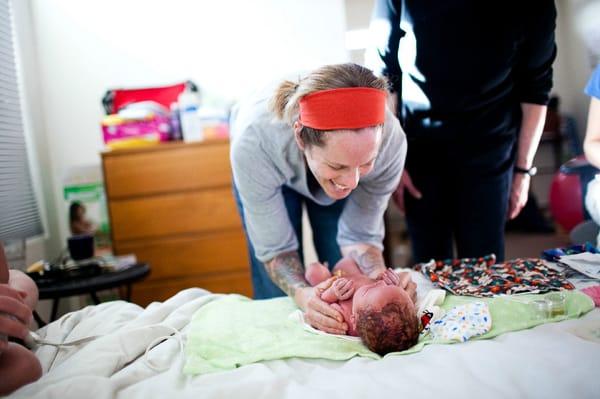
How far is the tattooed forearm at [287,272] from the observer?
1.25 meters

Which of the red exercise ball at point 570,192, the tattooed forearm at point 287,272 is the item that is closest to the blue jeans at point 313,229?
the tattooed forearm at point 287,272

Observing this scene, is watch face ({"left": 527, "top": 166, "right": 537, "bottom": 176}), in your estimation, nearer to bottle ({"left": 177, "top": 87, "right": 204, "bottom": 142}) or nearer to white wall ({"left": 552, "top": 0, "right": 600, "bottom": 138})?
white wall ({"left": 552, "top": 0, "right": 600, "bottom": 138})

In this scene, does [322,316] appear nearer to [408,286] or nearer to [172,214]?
[408,286]

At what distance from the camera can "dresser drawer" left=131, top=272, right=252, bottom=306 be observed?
2277mm

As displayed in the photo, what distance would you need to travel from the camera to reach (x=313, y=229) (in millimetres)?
1576

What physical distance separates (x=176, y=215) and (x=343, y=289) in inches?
55.2

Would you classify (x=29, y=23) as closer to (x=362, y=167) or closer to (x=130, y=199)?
(x=130, y=199)

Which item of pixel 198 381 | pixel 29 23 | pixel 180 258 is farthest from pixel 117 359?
pixel 29 23

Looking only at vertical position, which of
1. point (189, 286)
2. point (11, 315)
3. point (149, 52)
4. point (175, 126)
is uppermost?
point (149, 52)

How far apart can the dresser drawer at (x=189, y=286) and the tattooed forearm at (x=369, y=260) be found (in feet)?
3.65

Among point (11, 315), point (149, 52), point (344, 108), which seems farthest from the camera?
point (149, 52)

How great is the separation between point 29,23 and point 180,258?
1.29m

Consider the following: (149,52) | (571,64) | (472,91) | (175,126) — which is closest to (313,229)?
(472,91)

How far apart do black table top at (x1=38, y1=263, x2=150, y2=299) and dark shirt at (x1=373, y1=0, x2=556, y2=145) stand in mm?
1136
